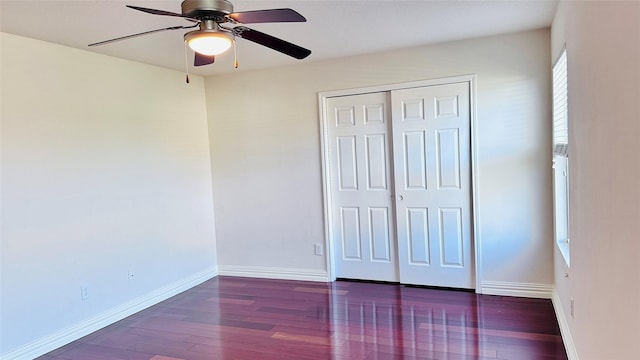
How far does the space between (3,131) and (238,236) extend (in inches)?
102

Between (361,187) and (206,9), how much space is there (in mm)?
2870

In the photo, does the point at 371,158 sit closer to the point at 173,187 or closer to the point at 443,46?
the point at 443,46

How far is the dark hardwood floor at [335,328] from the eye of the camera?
303 cm

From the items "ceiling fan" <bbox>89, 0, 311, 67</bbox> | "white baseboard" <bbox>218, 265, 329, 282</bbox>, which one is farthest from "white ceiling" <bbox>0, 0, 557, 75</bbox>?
"white baseboard" <bbox>218, 265, 329, 282</bbox>

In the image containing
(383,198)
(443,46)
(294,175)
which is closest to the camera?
(443,46)

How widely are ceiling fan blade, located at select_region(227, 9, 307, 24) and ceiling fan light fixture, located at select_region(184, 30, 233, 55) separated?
0.32 ft

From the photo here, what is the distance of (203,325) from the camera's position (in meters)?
3.64

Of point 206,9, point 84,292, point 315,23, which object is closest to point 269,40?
point 206,9

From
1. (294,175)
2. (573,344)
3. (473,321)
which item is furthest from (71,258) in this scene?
(573,344)

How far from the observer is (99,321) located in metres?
3.70

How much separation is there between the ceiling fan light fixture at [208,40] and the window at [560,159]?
7.51 feet

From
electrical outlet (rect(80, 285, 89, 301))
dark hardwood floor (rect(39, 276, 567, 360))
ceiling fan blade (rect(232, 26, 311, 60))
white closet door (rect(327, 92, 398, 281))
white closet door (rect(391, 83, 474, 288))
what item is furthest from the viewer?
white closet door (rect(327, 92, 398, 281))

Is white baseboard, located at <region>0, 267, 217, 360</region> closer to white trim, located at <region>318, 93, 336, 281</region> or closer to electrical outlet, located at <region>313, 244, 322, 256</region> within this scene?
electrical outlet, located at <region>313, 244, 322, 256</region>

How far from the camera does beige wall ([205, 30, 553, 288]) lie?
3.79 meters
